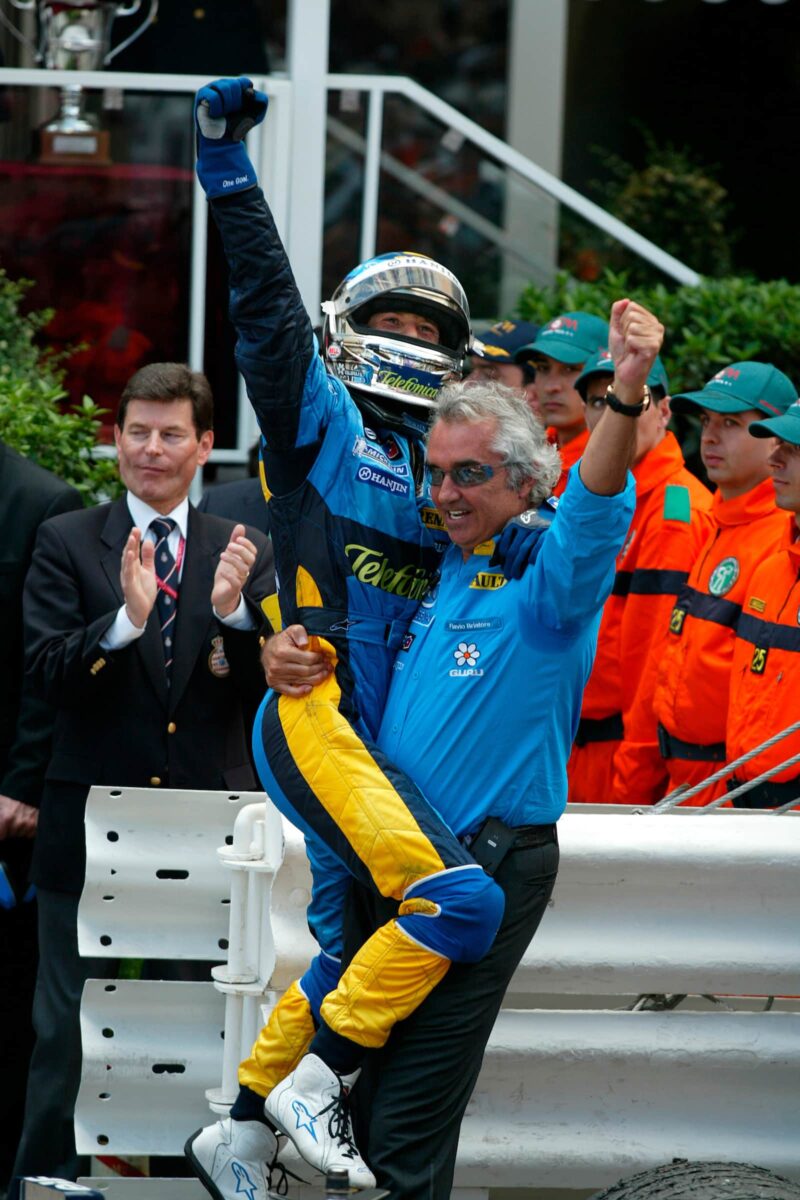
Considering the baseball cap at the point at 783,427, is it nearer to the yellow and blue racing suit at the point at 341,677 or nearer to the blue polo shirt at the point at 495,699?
the yellow and blue racing suit at the point at 341,677

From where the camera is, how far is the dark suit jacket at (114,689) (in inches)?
220

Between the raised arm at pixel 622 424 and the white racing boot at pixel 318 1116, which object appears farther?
the white racing boot at pixel 318 1116

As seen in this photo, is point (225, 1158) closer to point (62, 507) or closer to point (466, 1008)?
point (466, 1008)

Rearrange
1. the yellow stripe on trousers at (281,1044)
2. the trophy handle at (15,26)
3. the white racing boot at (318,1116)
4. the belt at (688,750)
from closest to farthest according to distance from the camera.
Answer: the white racing boot at (318,1116) < the yellow stripe on trousers at (281,1044) < the belt at (688,750) < the trophy handle at (15,26)

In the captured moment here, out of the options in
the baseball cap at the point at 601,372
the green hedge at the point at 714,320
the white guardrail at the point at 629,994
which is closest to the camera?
the white guardrail at the point at 629,994

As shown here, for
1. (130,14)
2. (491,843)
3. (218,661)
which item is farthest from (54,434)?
(130,14)

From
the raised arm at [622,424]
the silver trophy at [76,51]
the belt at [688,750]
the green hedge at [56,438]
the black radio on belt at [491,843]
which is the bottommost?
the belt at [688,750]

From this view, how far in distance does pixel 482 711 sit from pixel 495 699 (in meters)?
0.04

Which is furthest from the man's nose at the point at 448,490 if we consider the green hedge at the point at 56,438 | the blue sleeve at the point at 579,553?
the green hedge at the point at 56,438

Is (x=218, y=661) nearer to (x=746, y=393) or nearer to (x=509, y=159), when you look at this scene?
(x=746, y=393)

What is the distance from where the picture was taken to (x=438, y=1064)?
383 cm

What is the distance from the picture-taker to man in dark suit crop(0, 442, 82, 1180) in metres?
5.94

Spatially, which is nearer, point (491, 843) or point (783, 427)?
point (491, 843)

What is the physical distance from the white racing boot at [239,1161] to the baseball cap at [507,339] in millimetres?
4311
